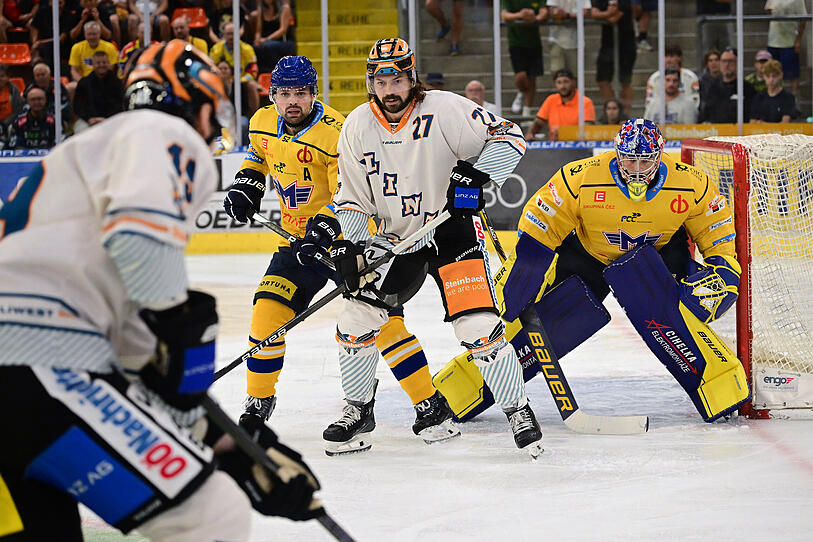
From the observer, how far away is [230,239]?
8.52m

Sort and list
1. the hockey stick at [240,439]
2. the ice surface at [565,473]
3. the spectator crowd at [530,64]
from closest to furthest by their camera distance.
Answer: the hockey stick at [240,439] < the ice surface at [565,473] < the spectator crowd at [530,64]

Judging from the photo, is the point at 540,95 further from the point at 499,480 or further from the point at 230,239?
the point at 499,480

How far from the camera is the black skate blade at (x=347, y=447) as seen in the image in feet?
11.4

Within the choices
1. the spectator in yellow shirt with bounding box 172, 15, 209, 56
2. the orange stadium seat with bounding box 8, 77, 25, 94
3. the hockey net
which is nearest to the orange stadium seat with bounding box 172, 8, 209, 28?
the spectator in yellow shirt with bounding box 172, 15, 209, 56

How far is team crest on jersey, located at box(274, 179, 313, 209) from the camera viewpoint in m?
3.82

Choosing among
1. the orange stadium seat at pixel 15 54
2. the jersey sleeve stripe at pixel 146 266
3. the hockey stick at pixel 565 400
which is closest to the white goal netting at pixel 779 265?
the hockey stick at pixel 565 400

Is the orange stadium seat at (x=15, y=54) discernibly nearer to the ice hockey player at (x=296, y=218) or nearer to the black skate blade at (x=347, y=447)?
the ice hockey player at (x=296, y=218)

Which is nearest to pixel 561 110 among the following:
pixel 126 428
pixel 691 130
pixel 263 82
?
pixel 691 130

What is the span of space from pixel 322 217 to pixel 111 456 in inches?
84.9

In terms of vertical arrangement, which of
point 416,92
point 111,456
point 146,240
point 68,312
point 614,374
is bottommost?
point 614,374

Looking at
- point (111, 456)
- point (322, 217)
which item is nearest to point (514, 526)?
point (322, 217)

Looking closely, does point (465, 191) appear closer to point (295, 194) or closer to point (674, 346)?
point (295, 194)

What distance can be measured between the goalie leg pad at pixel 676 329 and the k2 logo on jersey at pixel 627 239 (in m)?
0.06

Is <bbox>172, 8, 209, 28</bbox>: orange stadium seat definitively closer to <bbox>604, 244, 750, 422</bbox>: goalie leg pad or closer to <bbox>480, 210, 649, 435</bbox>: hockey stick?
<bbox>480, 210, 649, 435</bbox>: hockey stick
